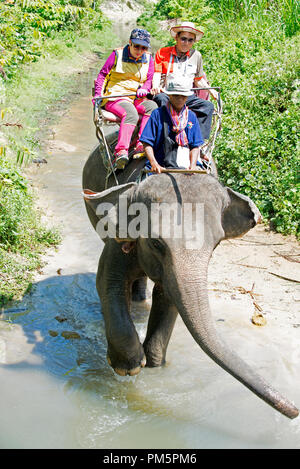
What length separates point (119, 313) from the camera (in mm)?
4609

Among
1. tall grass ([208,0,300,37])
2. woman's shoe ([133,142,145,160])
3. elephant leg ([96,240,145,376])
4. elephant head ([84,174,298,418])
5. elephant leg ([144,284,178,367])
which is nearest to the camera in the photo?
elephant head ([84,174,298,418])

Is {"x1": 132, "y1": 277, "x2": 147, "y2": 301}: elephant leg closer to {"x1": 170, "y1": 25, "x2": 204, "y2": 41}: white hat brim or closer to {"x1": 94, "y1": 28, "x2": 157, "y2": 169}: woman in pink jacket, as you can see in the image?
{"x1": 94, "y1": 28, "x2": 157, "y2": 169}: woman in pink jacket

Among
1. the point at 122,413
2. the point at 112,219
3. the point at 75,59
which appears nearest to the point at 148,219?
the point at 112,219

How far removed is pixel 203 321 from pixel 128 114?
2360 millimetres

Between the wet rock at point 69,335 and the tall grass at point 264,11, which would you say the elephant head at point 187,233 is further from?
the tall grass at point 264,11

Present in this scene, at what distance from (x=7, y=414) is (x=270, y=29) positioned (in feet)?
34.6

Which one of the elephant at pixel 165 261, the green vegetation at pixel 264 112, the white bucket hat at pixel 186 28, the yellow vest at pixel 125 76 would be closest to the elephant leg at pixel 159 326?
the elephant at pixel 165 261

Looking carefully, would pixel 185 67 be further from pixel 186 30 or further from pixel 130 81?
pixel 130 81

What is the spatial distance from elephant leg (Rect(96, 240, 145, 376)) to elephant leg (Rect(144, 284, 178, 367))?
198mm

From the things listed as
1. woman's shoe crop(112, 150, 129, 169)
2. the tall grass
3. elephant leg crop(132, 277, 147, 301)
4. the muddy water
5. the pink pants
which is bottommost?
the muddy water

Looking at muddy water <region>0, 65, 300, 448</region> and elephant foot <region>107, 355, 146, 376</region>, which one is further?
elephant foot <region>107, 355, 146, 376</region>

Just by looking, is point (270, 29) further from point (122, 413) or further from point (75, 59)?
point (122, 413)

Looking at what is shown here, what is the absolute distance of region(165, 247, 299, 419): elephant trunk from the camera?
342cm

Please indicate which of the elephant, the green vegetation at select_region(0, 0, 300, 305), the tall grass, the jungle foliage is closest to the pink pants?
the elephant
